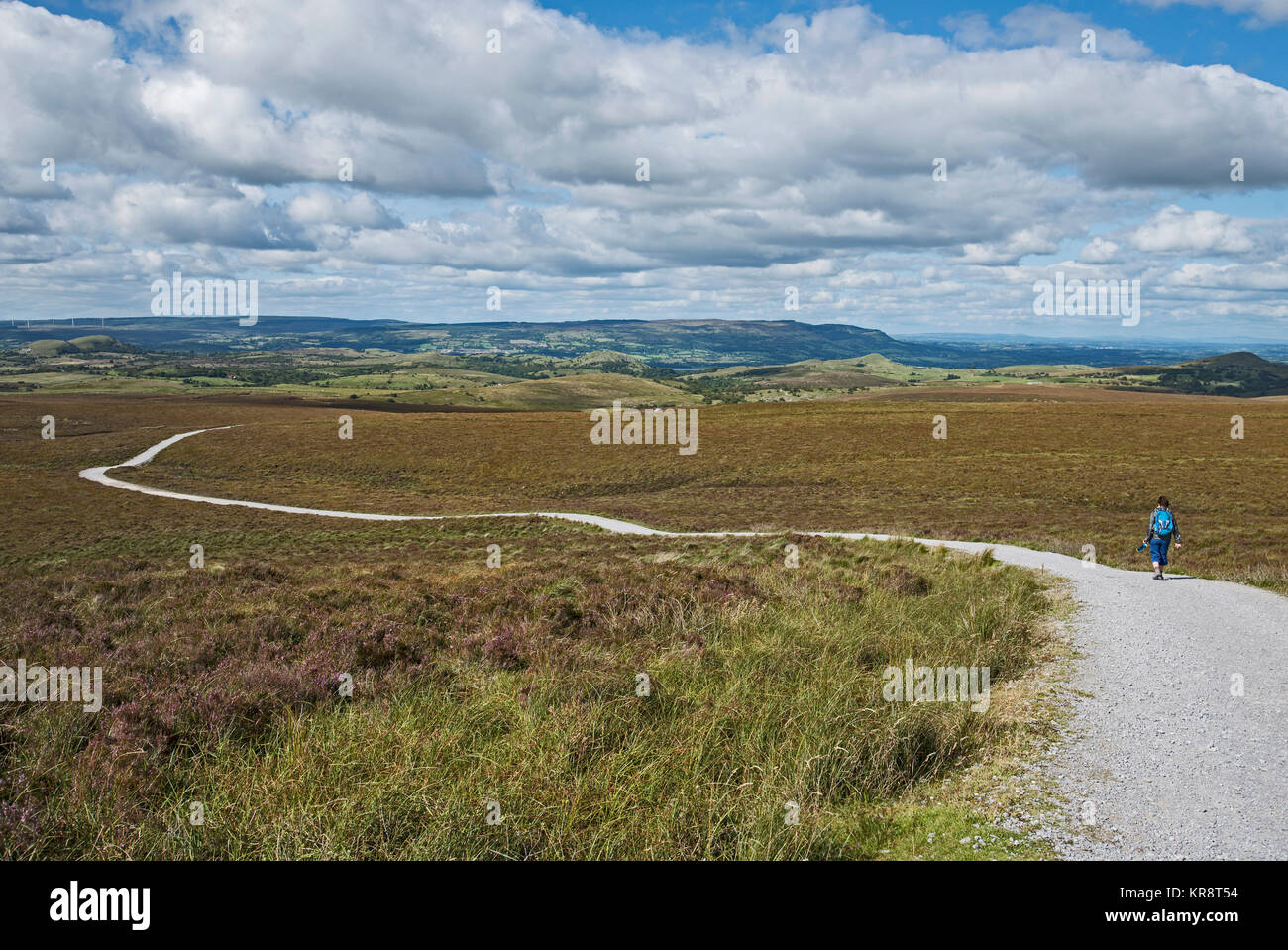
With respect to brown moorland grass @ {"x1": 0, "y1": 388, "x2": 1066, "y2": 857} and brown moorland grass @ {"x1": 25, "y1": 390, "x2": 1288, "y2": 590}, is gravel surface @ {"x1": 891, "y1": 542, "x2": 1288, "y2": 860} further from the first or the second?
brown moorland grass @ {"x1": 25, "y1": 390, "x2": 1288, "y2": 590}

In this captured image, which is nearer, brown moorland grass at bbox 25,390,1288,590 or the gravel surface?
the gravel surface

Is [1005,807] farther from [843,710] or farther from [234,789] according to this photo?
[234,789]

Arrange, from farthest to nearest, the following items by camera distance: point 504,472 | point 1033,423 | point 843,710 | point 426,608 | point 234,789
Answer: point 1033,423 → point 504,472 → point 426,608 → point 843,710 → point 234,789

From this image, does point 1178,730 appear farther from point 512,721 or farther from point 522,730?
point 512,721

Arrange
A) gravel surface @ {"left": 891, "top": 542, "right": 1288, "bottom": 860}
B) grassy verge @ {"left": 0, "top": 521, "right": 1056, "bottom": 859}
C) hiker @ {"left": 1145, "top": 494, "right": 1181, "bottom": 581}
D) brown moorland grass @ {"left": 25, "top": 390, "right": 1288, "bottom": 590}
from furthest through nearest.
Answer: brown moorland grass @ {"left": 25, "top": 390, "right": 1288, "bottom": 590}, hiker @ {"left": 1145, "top": 494, "right": 1181, "bottom": 581}, gravel surface @ {"left": 891, "top": 542, "right": 1288, "bottom": 860}, grassy verge @ {"left": 0, "top": 521, "right": 1056, "bottom": 859}

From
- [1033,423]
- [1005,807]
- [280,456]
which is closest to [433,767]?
[1005,807]

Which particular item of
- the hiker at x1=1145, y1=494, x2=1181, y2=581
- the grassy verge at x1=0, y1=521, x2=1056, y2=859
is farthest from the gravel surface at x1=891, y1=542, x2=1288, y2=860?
the hiker at x1=1145, y1=494, x2=1181, y2=581

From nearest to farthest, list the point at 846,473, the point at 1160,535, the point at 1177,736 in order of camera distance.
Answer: the point at 1177,736, the point at 1160,535, the point at 846,473

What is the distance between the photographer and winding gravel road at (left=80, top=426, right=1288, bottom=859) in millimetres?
5281

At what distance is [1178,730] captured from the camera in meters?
7.30

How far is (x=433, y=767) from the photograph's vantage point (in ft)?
18.5

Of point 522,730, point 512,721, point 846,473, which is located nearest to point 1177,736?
point 522,730

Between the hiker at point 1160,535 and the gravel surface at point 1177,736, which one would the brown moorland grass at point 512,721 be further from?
the hiker at point 1160,535
